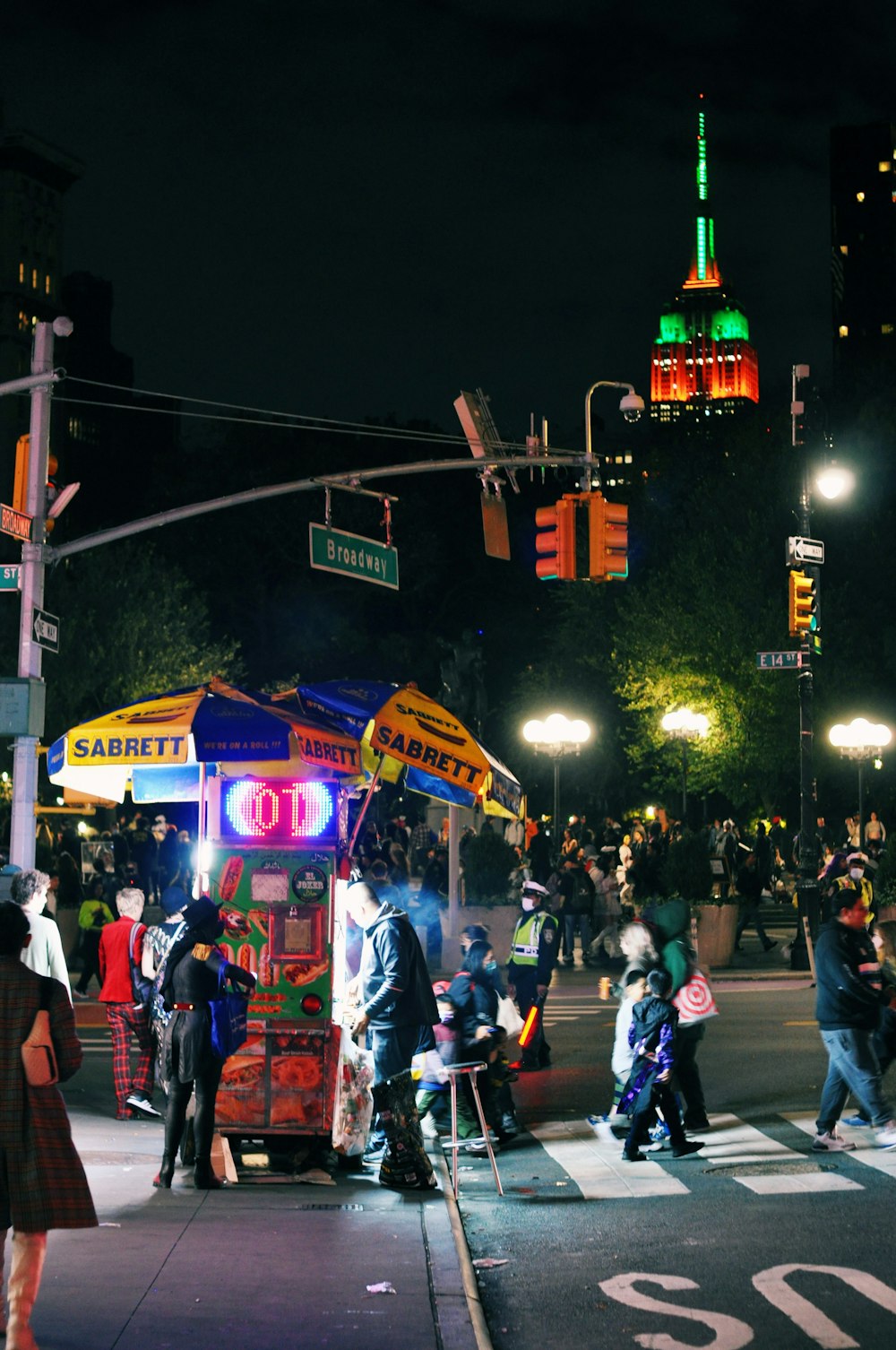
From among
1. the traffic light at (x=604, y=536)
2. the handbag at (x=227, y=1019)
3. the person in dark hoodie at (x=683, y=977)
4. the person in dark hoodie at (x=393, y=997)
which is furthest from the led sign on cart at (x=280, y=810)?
the traffic light at (x=604, y=536)

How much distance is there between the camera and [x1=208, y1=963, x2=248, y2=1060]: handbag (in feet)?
32.7

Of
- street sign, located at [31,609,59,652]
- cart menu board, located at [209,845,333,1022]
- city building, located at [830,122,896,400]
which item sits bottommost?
cart menu board, located at [209,845,333,1022]

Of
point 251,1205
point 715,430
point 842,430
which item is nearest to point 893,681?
point 842,430

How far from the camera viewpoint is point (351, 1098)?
427 inches

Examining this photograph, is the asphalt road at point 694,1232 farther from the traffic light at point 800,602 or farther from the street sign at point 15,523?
the traffic light at point 800,602

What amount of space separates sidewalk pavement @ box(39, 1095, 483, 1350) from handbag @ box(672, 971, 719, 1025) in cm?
258

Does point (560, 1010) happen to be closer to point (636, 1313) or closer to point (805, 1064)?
point (805, 1064)

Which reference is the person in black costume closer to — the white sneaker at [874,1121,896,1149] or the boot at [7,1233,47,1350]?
the boot at [7,1233,47,1350]

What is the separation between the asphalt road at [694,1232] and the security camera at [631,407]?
8.93 metres

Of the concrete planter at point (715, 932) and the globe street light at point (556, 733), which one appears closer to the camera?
the concrete planter at point (715, 932)

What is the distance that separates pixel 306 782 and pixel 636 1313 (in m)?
4.50

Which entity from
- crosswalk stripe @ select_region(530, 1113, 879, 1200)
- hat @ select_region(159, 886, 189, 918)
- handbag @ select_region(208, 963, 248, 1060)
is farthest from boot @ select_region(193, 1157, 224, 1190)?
hat @ select_region(159, 886, 189, 918)

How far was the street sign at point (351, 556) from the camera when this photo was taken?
17594 mm

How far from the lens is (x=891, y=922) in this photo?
54.1 feet
